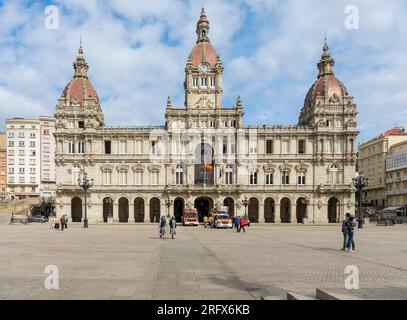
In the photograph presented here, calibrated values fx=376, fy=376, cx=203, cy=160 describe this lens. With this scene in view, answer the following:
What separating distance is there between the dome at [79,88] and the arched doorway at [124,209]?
17.6 m

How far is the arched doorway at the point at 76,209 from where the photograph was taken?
63.4 metres

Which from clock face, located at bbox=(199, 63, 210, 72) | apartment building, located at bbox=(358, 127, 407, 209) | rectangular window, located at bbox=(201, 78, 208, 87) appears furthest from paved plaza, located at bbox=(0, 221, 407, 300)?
apartment building, located at bbox=(358, 127, 407, 209)

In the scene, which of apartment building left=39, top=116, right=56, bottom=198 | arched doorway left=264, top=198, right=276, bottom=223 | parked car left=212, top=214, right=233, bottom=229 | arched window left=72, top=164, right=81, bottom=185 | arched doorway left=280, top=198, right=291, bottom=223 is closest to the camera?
parked car left=212, top=214, right=233, bottom=229

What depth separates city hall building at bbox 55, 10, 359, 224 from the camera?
61.4 metres

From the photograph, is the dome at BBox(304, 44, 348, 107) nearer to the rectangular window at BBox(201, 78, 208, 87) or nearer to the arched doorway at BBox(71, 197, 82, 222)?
the rectangular window at BBox(201, 78, 208, 87)

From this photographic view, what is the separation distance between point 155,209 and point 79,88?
24.7 meters

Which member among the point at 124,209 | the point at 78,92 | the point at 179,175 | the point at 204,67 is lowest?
the point at 124,209

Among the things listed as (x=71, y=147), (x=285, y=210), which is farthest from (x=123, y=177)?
(x=285, y=210)

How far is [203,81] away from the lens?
64000 mm

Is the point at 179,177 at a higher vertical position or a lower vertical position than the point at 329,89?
lower

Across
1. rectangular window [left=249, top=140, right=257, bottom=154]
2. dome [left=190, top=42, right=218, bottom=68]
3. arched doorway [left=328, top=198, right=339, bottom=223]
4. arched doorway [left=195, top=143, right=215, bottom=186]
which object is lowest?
arched doorway [left=328, top=198, right=339, bottom=223]

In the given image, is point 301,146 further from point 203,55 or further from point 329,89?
point 203,55

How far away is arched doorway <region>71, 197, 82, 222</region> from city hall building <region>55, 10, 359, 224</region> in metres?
0.22

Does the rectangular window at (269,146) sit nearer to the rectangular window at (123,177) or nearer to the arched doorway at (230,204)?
the arched doorway at (230,204)
